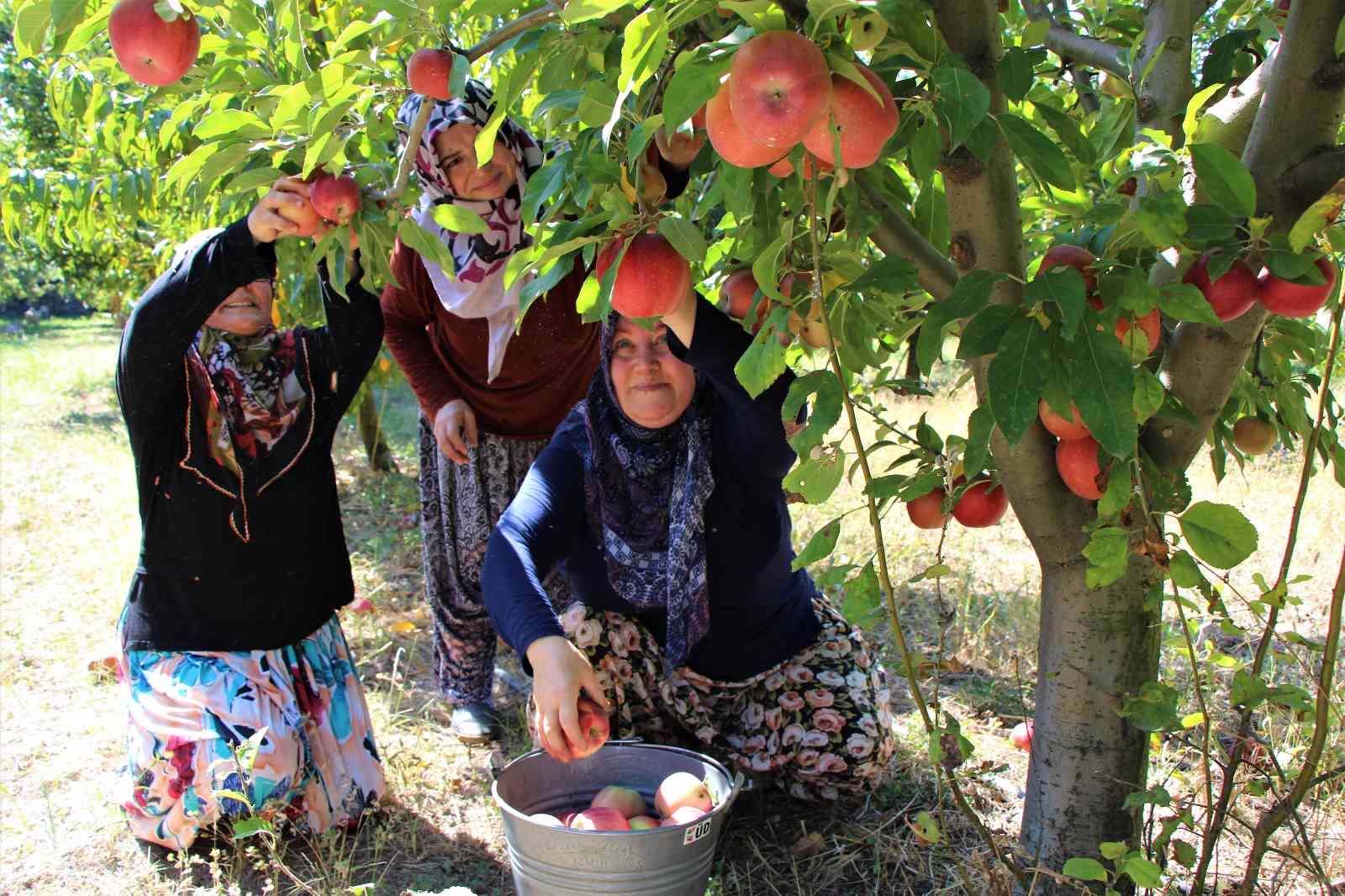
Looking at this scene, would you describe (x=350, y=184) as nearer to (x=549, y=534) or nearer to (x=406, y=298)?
(x=549, y=534)

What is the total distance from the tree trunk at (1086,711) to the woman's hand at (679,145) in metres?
0.79

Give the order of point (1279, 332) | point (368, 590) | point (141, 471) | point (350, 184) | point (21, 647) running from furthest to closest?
1. point (368, 590)
2. point (21, 647)
3. point (141, 471)
4. point (350, 184)
5. point (1279, 332)

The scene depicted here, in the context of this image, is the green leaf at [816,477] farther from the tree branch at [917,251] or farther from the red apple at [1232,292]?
the red apple at [1232,292]

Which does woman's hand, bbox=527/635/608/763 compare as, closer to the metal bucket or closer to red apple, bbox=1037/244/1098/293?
the metal bucket

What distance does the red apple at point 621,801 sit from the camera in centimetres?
195

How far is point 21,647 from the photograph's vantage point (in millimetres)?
3561

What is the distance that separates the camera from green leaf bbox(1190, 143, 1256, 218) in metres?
1.07

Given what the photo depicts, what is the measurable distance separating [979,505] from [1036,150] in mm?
679

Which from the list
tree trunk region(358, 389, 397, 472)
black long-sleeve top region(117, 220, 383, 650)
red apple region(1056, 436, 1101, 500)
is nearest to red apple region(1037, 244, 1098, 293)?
red apple region(1056, 436, 1101, 500)

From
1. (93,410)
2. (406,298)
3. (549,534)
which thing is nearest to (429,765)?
(549,534)

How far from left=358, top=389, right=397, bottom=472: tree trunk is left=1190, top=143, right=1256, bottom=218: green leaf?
5.41 m

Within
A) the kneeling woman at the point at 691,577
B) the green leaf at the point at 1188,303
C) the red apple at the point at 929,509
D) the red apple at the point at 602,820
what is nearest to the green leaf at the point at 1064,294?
the green leaf at the point at 1188,303

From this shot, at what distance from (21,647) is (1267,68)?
387cm

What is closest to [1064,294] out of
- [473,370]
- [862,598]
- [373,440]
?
[862,598]
